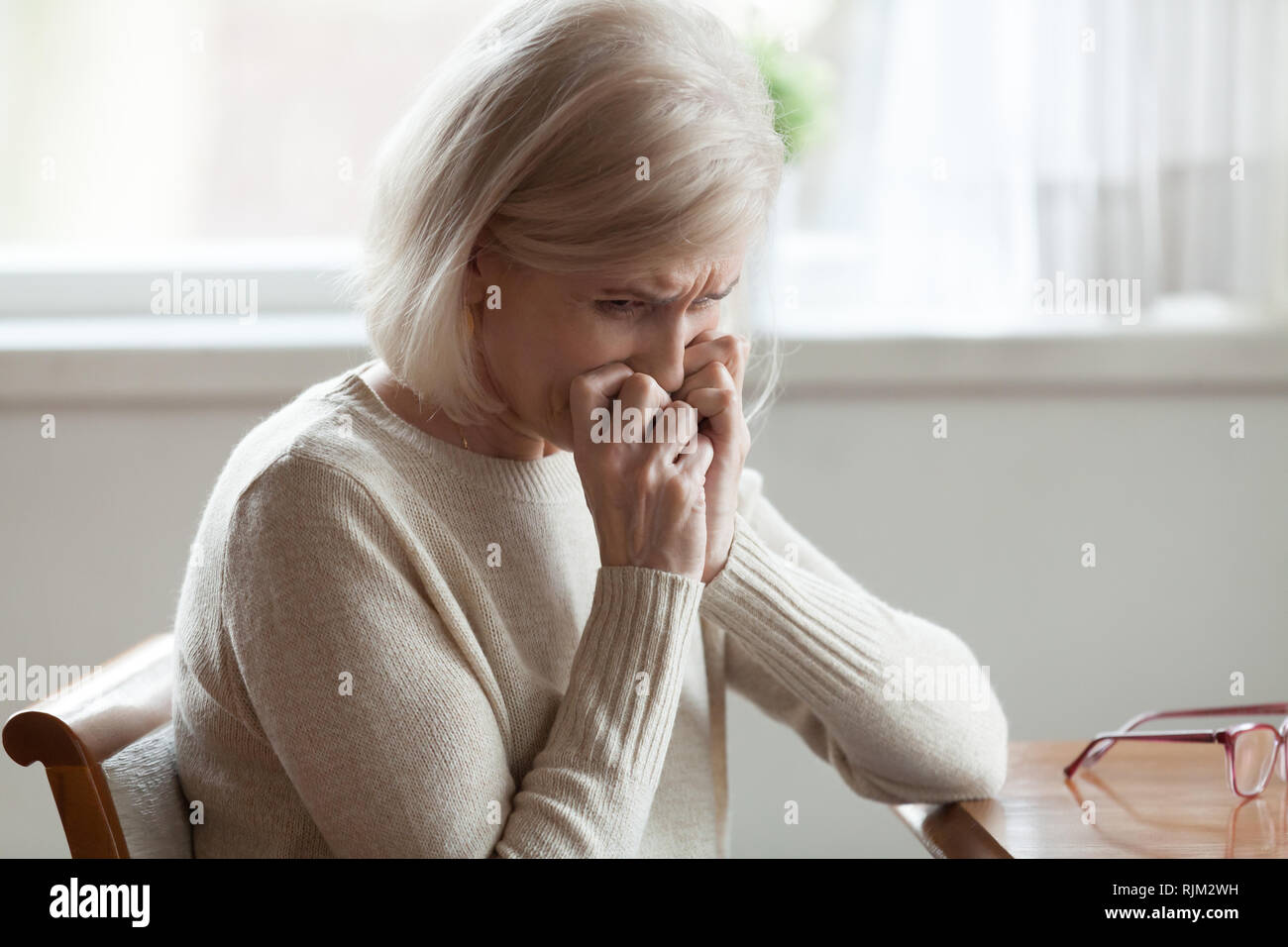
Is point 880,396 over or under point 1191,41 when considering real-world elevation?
under

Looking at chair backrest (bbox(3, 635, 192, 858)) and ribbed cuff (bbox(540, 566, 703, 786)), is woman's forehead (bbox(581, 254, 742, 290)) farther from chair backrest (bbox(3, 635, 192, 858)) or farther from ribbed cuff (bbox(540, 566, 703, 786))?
chair backrest (bbox(3, 635, 192, 858))

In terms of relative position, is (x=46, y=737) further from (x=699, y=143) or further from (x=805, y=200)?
(x=805, y=200)

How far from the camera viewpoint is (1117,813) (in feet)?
3.38

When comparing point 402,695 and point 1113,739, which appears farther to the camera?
Result: point 1113,739

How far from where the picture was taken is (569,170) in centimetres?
94

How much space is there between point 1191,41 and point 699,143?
1.27 meters

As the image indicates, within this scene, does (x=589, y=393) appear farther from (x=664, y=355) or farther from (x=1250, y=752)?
(x=1250, y=752)

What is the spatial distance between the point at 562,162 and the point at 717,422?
0.83 feet

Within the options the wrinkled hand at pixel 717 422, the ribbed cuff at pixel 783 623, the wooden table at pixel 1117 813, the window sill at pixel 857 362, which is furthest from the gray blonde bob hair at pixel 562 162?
the window sill at pixel 857 362

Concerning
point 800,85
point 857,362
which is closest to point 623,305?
point 857,362

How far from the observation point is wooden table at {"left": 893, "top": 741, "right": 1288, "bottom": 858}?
0.96 m

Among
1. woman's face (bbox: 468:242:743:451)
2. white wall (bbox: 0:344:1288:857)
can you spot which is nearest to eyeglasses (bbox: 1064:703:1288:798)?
woman's face (bbox: 468:242:743:451)
